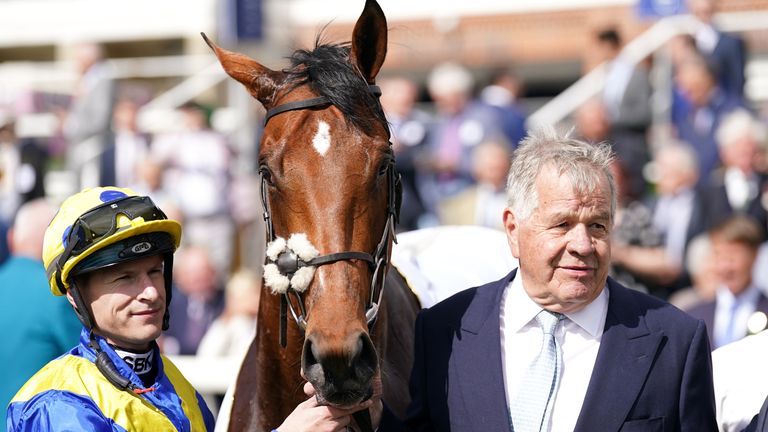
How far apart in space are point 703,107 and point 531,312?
5.56 metres

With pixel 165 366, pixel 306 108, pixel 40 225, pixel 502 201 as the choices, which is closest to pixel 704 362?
pixel 306 108

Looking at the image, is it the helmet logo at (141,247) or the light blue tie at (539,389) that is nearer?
the light blue tie at (539,389)

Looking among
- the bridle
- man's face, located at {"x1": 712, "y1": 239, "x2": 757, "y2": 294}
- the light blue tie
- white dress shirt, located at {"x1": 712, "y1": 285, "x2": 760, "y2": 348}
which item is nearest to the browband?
the bridle

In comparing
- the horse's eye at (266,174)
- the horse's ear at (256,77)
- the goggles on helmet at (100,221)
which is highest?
the horse's ear at (256,77)

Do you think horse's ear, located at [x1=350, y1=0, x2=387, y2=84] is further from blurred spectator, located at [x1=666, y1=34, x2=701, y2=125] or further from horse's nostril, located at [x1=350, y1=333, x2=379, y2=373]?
blurred spectator, located at [x1=666, y1=34, x2=701, y2=125]

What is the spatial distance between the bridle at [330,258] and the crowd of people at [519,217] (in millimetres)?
216

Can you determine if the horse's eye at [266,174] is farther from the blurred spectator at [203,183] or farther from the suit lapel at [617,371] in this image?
the blurred spectator at [203,183]

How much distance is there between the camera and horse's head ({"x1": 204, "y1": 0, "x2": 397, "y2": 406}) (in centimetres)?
282

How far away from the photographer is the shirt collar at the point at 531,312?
9.61 ft

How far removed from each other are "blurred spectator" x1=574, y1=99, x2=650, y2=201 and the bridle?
15.9 feet

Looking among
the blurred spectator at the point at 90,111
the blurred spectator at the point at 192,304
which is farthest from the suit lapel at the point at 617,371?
the blurred spectator at the point at 90,111

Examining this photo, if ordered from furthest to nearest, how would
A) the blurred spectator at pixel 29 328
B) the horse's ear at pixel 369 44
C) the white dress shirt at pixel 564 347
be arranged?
the blurred spectator at pixel 29 328 → the horse's ear at pixel 369 44 → the white dress shirt at pixel 564 347

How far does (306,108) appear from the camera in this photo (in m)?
3.23

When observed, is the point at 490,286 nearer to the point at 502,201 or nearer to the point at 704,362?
the point at 704,362
